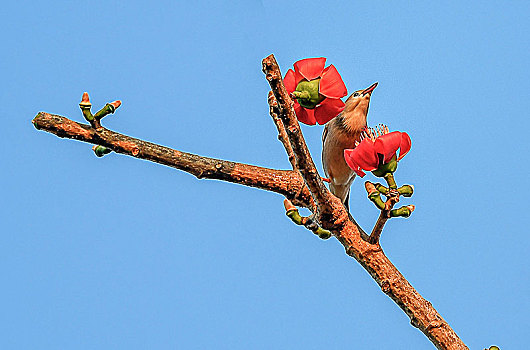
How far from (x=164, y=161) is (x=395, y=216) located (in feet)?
0.81

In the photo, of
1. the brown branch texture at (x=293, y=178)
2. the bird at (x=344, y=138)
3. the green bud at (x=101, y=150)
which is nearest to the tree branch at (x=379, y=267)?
the brown branch texture at (x=293, y=178)

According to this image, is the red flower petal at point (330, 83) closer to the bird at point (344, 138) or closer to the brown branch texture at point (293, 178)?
the brown branch texture at point (293, 178)

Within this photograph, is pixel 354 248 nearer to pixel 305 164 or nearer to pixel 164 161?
pixel 305 164

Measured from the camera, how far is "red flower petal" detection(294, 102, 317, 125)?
633mm

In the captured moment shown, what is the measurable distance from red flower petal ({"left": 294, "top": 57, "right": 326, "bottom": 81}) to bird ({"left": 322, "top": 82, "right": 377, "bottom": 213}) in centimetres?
37

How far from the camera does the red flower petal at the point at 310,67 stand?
61 cm

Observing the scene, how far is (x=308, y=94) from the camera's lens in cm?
61

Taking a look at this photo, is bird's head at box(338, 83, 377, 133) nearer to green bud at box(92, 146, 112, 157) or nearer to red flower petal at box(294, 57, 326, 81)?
red flower petal at box(294, 57, 326, 81)

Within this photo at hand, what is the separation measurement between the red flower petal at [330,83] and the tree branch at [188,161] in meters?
0.11

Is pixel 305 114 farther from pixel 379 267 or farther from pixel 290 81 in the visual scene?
pixel 379 267

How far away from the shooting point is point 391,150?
593 millimetres

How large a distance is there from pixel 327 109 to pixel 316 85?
0.03 m

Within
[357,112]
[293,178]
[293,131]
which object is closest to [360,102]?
[357,112]

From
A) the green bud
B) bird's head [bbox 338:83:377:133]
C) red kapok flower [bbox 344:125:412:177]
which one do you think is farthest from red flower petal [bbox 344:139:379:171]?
bird's head [bbox 338:83:377:133]
